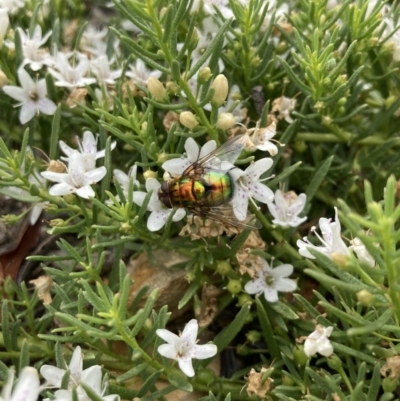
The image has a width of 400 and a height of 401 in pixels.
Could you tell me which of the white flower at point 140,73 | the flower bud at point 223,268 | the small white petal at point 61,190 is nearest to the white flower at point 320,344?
the flower bud at point 223,268

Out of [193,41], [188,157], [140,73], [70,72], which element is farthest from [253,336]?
[70,72]

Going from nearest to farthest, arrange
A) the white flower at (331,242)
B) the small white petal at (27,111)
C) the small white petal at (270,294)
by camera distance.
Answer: the white flower at (331,242) < the small white petal at (270,294) < the small white petal at (27,111)

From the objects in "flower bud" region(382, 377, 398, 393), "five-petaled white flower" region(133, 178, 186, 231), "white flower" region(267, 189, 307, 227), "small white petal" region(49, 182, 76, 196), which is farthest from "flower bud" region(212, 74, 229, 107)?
"flower bud" region(382, 377, 398, 393)

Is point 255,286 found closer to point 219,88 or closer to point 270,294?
point 270,294

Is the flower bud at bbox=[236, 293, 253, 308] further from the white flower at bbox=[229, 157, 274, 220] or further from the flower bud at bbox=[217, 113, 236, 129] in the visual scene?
the flower bud at bbox=[217, 113, 236, 129]

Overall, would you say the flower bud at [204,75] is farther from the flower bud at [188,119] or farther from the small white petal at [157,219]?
the small white petal at [157,219]

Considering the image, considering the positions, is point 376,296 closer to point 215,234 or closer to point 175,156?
point 215,234
